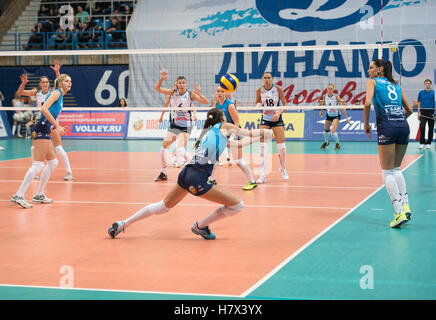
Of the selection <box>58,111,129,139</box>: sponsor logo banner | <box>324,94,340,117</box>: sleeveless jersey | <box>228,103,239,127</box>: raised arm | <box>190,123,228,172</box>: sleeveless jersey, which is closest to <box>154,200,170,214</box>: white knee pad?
<box>190,123,228,172</box>: sleeveless jersey

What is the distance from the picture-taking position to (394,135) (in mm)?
6719

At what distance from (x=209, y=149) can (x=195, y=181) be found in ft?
1.26

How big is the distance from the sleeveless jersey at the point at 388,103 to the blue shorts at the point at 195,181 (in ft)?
7.94

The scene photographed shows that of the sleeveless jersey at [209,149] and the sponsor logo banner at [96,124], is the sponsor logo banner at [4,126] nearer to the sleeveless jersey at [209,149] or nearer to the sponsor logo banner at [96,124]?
the sponsor logo banner at [96,124]

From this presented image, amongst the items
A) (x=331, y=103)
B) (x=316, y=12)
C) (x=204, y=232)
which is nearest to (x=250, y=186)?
(x=204, y=232)

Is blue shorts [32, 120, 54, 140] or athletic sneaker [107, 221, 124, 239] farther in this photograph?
blue shorts [32, 120, 54, 140]

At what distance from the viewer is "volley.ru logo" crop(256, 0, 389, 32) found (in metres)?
23.0

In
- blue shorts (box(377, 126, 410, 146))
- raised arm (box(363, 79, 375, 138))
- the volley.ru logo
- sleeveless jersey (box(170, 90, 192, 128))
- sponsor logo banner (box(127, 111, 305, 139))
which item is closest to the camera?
raised arm (box(363, 79, 375, 138))

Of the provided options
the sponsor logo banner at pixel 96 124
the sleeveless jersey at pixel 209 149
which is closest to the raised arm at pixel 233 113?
the sleeveless jersey at pixel 209 149

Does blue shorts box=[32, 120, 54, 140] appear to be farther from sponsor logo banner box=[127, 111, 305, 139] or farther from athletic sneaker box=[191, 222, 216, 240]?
sponsor logo banner box=[127, 111, 305, 139]

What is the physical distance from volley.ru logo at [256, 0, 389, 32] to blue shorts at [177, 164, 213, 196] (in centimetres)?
1874

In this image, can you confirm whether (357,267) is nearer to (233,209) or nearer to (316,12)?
(233,209)

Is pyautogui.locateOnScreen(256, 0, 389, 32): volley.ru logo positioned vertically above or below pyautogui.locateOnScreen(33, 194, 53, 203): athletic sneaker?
above

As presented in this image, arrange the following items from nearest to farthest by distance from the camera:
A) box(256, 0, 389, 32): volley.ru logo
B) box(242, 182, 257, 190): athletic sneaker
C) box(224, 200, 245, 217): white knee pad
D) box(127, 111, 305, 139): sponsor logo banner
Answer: box(224, 200, 245, 217): white knee pad, box(242, 182, 257, 190): athletic sneaker, box(127, 111, 305, 139): sponsor logo banner, box(256, 0, 389, 32): volley.ru logo
